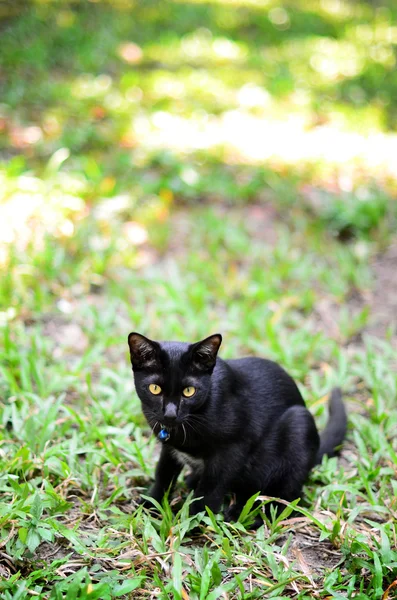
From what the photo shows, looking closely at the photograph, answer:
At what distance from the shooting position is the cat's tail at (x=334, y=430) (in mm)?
3324

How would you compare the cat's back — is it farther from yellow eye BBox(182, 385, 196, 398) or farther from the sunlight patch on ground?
the sunlight patch on ground

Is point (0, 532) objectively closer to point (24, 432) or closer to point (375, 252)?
point (24, 432)

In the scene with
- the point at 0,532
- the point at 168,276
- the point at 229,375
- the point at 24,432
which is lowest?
the point at 0,532

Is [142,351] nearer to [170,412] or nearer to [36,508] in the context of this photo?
[170,412]

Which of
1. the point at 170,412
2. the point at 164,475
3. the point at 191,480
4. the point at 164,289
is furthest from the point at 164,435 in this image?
the point at 164,289

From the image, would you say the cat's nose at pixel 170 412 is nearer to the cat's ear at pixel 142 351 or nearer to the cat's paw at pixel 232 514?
the cat's ear at pixel 142 351

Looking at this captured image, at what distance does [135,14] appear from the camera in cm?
1045

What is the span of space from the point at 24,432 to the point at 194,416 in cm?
107

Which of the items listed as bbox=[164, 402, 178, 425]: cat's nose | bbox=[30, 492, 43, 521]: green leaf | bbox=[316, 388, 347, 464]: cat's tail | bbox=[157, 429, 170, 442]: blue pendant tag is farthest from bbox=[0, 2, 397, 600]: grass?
bbox=[164, 402, 178, 425]: cat's nose

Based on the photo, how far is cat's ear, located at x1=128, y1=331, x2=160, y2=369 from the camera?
101 inches

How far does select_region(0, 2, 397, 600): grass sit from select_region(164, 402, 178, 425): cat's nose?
49cm

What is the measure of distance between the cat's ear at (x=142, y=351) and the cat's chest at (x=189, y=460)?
46 cm

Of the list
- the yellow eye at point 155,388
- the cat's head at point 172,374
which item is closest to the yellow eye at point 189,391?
the cat's head at point 172,374

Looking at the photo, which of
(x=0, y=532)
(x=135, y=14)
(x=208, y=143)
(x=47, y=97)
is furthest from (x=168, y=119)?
(x=0, y=532)
